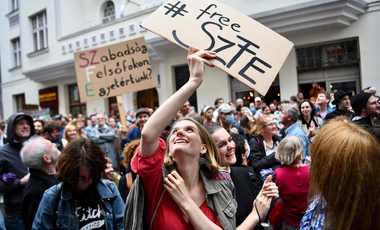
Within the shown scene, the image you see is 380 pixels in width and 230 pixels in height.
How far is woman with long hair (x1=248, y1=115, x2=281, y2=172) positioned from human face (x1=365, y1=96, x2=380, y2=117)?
43.8 inches

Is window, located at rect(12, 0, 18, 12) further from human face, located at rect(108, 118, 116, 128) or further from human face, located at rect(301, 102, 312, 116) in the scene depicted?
human face, located at rect(301, 102, 312, 116)

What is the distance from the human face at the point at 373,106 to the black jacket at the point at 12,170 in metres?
3.91

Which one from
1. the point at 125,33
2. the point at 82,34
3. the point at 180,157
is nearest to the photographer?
the point at 180,157

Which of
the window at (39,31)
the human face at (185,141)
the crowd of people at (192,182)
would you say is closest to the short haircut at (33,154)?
the crowd of people at (192,182)

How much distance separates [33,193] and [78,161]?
0.51 m

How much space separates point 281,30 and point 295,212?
23.4ft

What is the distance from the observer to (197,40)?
1.91m

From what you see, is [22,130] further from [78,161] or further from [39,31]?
[39,31]

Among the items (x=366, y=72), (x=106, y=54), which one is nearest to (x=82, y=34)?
(x=106, y=54)

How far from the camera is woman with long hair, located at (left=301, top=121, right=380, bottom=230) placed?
1034 mm

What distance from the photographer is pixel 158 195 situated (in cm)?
144

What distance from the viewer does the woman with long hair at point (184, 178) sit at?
1.36 metres

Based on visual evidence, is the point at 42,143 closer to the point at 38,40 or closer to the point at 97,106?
the point at 97,106

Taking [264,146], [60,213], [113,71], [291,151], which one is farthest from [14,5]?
[291,151]
